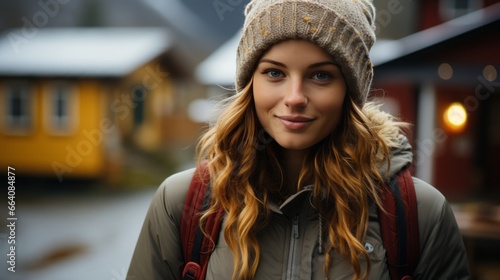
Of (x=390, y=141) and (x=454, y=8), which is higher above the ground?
(x=454, y=8)

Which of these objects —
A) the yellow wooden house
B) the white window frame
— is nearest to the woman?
the yellow wooden house

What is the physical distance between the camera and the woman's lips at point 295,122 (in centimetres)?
161

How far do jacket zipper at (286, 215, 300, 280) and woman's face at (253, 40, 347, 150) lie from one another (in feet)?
0.71

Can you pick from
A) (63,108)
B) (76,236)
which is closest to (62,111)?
(63,108)

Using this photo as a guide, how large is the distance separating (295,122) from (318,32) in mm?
250

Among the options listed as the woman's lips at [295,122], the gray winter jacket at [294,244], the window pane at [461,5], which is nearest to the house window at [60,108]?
the window pane at [461,5]

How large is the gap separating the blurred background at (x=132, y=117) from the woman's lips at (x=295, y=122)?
4111 mm

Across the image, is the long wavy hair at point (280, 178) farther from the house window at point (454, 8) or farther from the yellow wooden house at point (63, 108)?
the yellow wooden house at point (63, 108)

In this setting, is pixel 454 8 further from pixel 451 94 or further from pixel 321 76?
pixel 321 76

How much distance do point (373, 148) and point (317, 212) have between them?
253 millimetres

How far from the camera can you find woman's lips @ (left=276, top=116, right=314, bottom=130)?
1.61 m

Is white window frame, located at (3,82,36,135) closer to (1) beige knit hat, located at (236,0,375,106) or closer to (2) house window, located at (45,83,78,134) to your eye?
(2) house window, located at (45,83,78,134)

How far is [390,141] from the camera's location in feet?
5.98

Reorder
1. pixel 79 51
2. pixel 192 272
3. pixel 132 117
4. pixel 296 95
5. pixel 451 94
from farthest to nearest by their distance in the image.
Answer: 1. pixel 132 117
2. pixel 79 51
3. pixel 451 94
4. pixel 192 272
5. pixel 296 95
